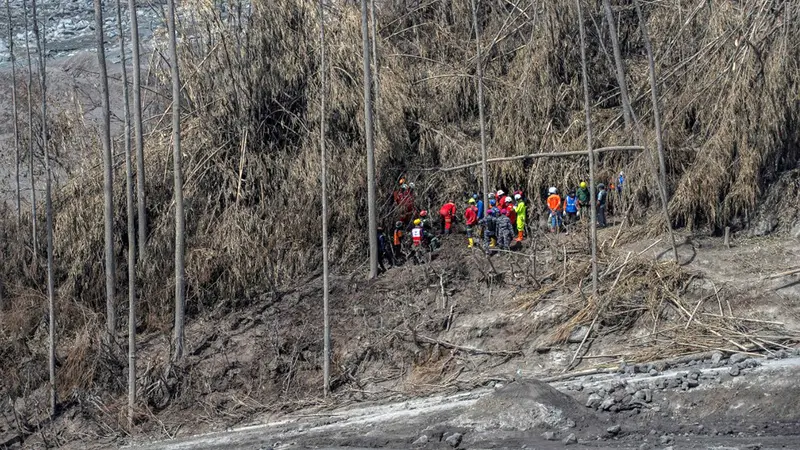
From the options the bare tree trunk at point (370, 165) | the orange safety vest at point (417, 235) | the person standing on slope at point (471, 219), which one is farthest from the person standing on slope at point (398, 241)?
the person standing on slope at point (471, 219)

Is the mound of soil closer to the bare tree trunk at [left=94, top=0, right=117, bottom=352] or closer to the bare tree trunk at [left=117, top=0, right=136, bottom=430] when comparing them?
the bare tree trunk at [left=117, top=0, right=136, bottom=430]

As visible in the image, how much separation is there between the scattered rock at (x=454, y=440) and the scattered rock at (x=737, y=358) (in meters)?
4.74

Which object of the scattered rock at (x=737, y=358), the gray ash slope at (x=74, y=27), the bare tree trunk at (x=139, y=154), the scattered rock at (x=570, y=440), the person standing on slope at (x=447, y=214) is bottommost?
the scattered rock at (x=570, y=440)

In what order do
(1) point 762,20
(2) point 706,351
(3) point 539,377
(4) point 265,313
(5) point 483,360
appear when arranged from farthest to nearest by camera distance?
1. (4) point 265,313
2. (1) point 762,20
3. (5) point 483,360
4. (3) point 539,377
5. (2) point 706,351

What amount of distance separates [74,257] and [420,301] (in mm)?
9212

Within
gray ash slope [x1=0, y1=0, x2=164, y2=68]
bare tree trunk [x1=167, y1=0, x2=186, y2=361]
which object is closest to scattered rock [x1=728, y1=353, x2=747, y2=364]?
bare tree trunk [x1=167, y1=0, x2=186, y2=361]

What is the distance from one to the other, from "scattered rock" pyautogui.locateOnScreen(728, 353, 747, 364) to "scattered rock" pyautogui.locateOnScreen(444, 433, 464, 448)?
186 inches

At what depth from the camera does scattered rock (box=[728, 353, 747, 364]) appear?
1792cm

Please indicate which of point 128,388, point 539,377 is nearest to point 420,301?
point 539,377

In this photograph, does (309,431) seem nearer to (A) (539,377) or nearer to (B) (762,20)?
(A) (539,377)

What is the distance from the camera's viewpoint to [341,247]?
26453 millimetres

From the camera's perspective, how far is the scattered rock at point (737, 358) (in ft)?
58.8

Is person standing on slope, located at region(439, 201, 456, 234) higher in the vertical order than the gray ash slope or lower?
lower

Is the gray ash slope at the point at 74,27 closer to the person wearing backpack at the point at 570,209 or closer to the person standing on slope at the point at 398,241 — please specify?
the person standing on slope at the point at 398,241
